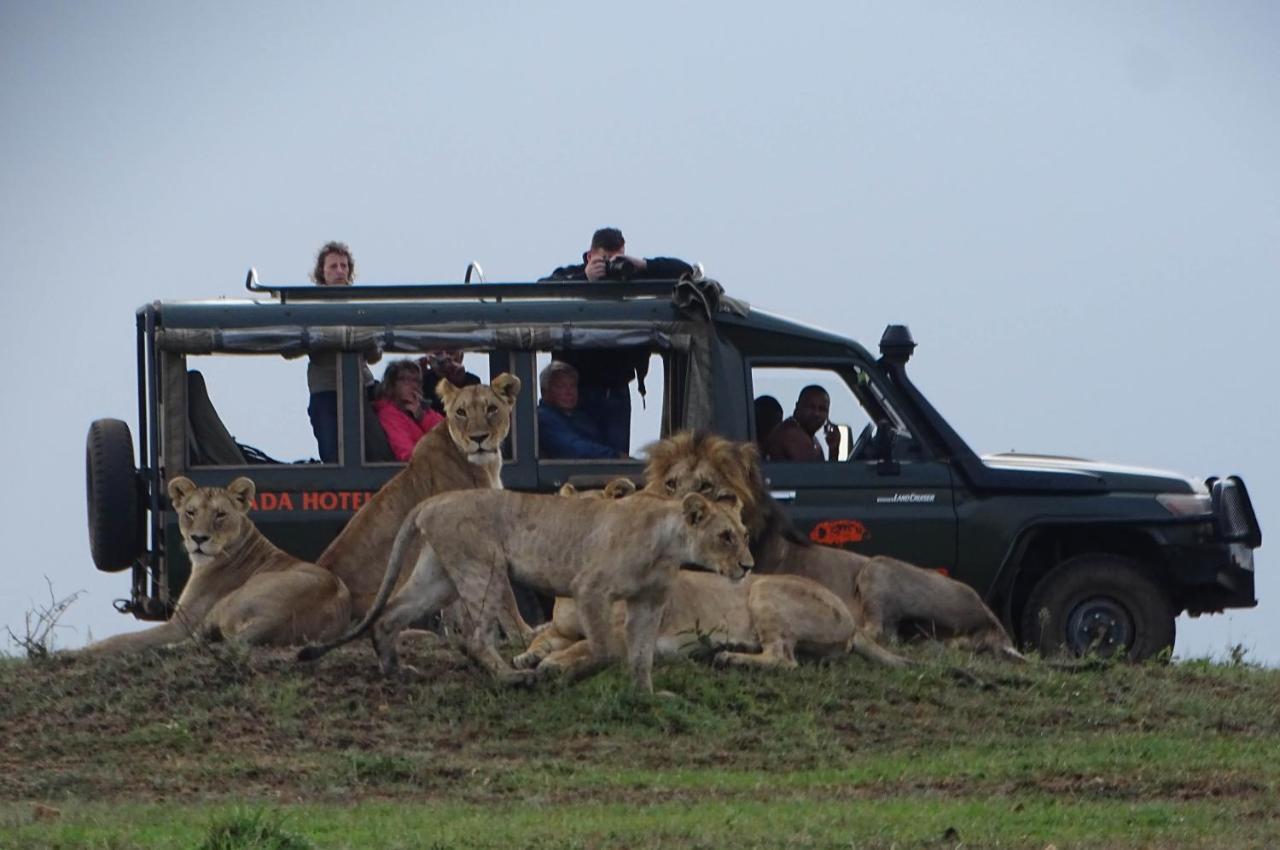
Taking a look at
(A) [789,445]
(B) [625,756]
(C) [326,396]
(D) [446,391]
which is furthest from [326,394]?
(B) [625,756]

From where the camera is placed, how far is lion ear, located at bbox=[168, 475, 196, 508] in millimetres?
11266

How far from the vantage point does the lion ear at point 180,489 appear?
37.0 feet

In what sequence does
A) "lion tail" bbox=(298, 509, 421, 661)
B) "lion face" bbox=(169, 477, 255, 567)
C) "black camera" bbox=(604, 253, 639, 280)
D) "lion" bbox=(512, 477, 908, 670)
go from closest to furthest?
"lion tail" bbox=(298, 509, 421, 661)
"lion" bbox=(512, 477, 908, 670)
"lion face" bbox=(169, 477, 255, 567)
"black camera" bbox=(604, 253, 639, 280)

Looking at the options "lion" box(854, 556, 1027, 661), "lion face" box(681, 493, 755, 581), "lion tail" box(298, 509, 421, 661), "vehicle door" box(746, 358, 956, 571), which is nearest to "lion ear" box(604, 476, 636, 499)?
"lion tail" box(298, 509, 421, 661)

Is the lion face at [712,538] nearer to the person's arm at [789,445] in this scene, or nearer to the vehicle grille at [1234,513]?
the person's arm at [789,445]

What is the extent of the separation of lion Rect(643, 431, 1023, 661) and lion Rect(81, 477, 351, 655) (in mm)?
1571

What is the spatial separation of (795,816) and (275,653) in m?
3.28

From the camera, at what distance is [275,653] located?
416 inches

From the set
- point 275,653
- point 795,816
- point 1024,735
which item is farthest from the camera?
point 275,653

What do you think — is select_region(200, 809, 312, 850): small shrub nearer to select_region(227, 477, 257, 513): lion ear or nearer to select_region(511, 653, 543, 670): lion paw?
select_region(511, 653, 543, 670): lion paw

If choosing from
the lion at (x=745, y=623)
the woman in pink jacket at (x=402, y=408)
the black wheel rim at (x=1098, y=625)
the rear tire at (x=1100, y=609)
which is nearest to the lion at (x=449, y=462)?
the woman in pink jacket at (x=402, y=408)

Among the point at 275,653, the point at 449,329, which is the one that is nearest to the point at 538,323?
the point at 449,329

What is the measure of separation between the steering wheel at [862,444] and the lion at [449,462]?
6.43ft

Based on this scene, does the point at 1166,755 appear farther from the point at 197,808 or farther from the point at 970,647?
the point at 197,808
